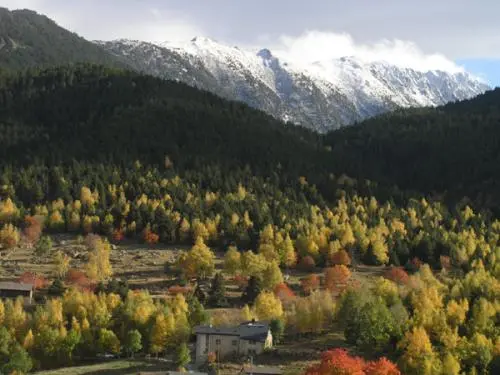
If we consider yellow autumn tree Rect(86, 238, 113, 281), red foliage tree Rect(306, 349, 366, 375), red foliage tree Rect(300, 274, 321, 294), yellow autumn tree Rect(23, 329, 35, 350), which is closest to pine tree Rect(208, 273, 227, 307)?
red foliage tree Rect(300, 274, 321, 294)

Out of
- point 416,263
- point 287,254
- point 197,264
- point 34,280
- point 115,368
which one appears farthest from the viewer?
point 416,263

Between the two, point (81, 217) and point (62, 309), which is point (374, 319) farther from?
point (81, 217)

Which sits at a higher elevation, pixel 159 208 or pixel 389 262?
pixel 159 208

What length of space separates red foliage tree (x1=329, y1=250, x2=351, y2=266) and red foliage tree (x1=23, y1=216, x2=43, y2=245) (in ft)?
191

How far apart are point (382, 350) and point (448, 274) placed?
51.6 meters

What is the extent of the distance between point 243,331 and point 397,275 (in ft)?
155

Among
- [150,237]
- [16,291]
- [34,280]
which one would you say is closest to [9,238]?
[150,237]

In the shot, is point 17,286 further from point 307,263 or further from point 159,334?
point 307,263

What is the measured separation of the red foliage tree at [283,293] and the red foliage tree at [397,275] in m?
19.0

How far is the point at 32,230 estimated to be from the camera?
151 m

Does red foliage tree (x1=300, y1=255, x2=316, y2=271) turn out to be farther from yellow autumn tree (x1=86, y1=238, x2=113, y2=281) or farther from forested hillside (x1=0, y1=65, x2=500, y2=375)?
yellow autumn tree (x1=86, y1=238, x2=113, y2=281)

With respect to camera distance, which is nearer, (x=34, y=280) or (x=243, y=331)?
(x=243, y=331)

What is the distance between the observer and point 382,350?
3438 inches

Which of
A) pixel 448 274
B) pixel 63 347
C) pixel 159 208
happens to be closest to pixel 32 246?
pixel 159 208
